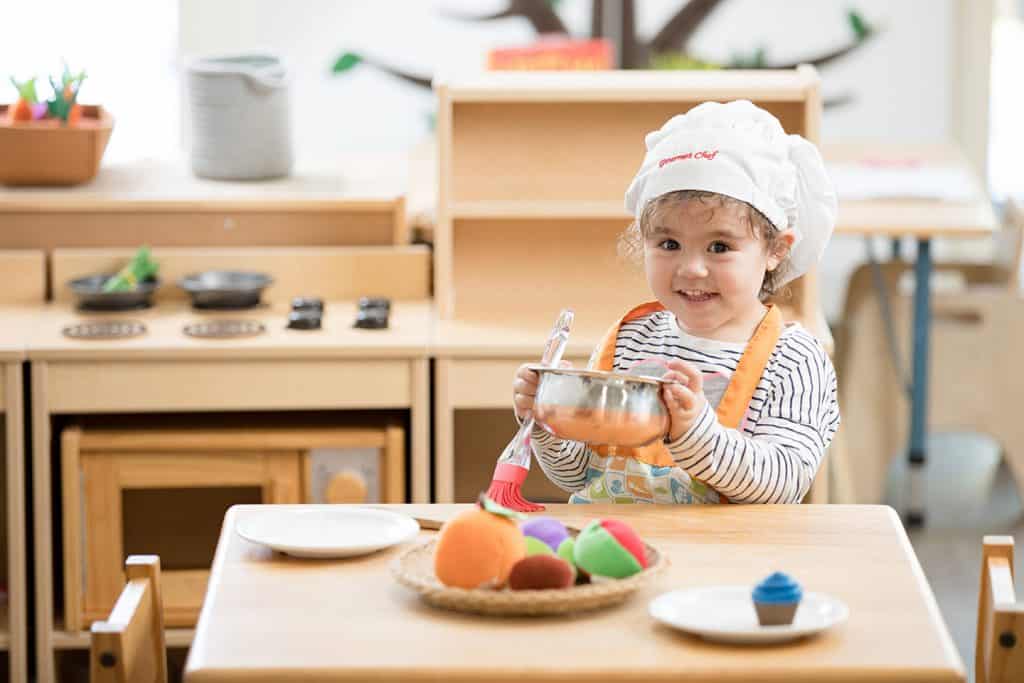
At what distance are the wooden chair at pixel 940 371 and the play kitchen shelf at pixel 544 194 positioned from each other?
1.09 meters

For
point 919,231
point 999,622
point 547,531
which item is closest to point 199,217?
point 919,231

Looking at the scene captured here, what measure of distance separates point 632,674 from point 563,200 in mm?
1987

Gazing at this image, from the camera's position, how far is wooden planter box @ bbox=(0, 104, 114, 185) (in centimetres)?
331

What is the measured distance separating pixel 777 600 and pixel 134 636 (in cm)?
62

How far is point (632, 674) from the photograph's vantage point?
1350 millimetres

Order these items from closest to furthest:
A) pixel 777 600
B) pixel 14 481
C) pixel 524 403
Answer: pixel 777 600 < pixel 524 403 < pixel 14 481

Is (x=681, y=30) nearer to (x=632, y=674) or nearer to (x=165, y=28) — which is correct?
(x=165, y=28)

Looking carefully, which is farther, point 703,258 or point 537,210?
point 537,210

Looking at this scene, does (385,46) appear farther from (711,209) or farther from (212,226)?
(711,209)

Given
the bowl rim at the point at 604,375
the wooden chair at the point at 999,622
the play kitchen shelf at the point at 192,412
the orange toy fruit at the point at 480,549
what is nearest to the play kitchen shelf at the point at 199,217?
the play kitchen shelf at the point at 192,412

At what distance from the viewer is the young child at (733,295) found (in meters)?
1.91

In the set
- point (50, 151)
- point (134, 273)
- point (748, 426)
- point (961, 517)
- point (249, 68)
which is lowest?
point (961, 517)

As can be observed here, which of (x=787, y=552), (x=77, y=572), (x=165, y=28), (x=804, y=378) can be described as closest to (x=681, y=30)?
(x=165, y=28)

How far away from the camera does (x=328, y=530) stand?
173cm
